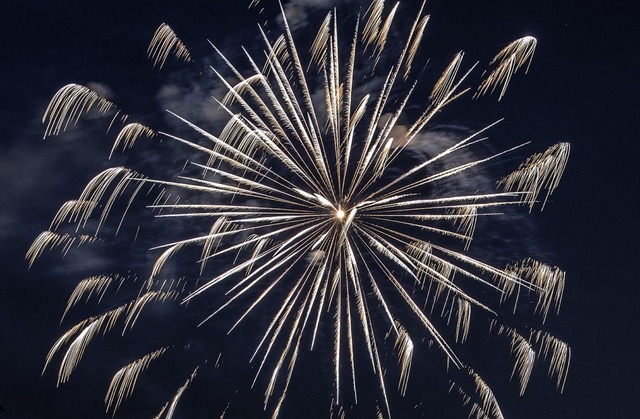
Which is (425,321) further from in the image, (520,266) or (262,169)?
(262,169)

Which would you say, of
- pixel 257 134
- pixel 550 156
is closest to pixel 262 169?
pixel 257 134

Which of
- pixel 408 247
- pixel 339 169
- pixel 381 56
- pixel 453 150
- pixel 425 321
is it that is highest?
pixel 381 56

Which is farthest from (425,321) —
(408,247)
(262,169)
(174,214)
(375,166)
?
(174,214)

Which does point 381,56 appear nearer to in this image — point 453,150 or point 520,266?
point 453,150

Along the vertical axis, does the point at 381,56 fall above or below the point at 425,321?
above

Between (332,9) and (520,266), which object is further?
(520,266)

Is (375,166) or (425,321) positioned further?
(425,321)

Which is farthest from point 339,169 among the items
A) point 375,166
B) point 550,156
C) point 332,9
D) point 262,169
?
point 550,156

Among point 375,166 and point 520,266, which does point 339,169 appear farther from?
point 520,266
